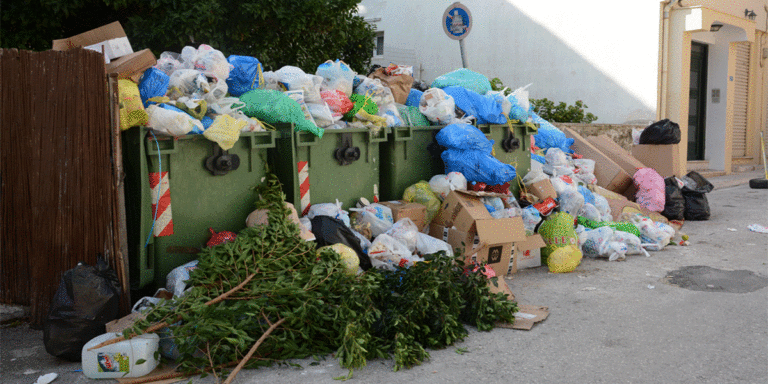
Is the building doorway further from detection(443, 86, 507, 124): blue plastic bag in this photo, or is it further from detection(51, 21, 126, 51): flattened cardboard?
detection(51, 21, 126, 51): flattened cardboard

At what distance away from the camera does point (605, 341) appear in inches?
149

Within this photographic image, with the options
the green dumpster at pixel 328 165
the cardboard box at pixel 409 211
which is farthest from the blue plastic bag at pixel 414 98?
the cardboard box at pixel 409 211

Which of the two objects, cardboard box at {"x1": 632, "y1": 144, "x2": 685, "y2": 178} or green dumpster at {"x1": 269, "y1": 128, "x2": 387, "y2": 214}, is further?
cardboard box at {"x1": 632, "y1": 144, "x2": 685, "y2": 178}

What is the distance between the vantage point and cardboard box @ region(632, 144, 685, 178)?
30.1 ft

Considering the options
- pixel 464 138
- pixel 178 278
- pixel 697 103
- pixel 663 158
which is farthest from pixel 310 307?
pixel 697 103

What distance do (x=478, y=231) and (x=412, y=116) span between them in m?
1.53

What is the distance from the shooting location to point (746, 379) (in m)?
3.21

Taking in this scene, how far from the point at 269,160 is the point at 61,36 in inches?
149

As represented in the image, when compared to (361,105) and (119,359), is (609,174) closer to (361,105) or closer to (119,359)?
(361,105)

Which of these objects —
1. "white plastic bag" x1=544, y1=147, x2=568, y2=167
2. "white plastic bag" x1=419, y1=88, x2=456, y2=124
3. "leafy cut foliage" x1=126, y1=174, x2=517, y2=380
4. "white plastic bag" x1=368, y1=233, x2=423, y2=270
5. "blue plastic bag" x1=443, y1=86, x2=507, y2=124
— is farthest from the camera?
"white plastic bag" x1=544, y1=147, x2=568, y2=167

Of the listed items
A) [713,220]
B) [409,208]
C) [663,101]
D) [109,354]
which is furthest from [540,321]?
[663,101]

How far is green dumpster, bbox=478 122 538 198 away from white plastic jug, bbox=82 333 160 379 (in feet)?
13.3

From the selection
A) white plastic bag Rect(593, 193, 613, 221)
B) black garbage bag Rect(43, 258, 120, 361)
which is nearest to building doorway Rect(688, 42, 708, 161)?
white plastic bag Rect(593, 193, 613, 221)

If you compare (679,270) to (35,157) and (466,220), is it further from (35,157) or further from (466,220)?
(35,157)
